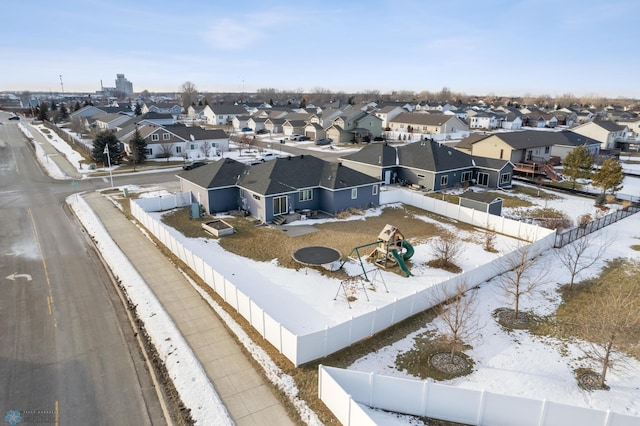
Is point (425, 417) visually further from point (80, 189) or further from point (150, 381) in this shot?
point (80, 189)

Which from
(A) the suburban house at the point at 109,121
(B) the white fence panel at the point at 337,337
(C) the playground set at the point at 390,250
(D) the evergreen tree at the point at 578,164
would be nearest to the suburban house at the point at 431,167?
(D) the evergreen tree at the point at 578,164

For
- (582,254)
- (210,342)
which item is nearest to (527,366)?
(210,342)

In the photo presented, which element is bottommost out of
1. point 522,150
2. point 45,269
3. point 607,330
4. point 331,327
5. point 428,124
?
point 45,269

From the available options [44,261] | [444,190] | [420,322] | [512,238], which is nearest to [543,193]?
[444,190]

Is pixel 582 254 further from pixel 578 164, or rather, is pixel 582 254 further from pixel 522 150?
pixel 522 150

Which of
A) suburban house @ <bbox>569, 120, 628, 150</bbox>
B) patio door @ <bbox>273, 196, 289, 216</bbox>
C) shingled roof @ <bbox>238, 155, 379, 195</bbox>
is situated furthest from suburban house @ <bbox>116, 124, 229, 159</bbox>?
suburban house @ <bbox>569, 120, 628, 150</bbox>

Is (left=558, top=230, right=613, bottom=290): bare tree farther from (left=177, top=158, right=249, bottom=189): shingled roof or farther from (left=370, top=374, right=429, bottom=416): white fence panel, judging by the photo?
(left=177, top=158, right=249, bottom=189): shingled roof
